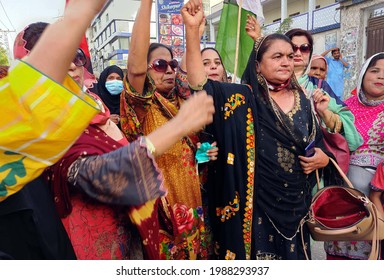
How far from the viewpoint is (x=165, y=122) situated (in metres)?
1.84

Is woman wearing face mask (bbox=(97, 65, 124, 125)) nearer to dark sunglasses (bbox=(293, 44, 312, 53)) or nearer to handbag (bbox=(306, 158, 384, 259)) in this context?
dark sunglasses (bbox=(293, 44, 312, 53))

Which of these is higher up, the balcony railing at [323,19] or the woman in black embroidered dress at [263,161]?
the balcony railing at [323,19]

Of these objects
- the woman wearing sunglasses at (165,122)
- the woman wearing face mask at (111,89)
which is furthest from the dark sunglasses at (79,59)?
the woman wearing face mask at (111,89)

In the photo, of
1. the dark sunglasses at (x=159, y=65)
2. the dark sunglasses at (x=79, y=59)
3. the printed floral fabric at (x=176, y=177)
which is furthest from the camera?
the dark sunglasses at (x=159, y=65)

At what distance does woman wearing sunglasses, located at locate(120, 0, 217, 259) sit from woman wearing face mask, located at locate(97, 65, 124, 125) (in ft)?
5.27

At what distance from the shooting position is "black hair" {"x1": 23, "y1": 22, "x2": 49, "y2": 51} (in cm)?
104

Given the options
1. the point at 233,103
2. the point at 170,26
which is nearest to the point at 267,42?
the point at 233,103

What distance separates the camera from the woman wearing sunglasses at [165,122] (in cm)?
158

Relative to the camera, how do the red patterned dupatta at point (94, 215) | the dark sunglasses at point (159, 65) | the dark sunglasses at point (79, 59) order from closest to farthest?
the red patterned dupatta at point (94, 215) → the dark sunglasses at point (79, 59) → the dark sunglasses at point (159, 65)

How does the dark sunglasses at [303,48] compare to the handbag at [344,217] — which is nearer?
the handbag at [344,217]

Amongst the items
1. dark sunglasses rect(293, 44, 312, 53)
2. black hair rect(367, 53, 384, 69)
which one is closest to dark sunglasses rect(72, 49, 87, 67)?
dark sunglasses rect(293, 44, 312, 53)

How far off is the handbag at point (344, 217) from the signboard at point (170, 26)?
11705mm

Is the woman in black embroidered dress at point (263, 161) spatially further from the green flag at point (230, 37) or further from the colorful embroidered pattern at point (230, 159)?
the green flag at point (230, 37)
